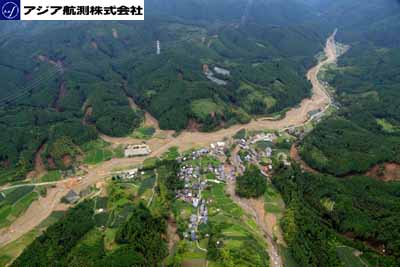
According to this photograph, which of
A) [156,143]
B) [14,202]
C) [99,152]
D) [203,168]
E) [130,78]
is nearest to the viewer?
[14,202]

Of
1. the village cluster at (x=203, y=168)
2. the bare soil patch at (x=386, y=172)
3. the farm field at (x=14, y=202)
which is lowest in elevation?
the farm field at (x=14, y=202)

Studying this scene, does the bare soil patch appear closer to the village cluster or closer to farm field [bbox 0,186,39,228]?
the village cluster

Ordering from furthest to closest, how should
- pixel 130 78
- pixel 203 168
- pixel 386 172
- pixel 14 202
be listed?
pixel 130 78, pixel 203 168, pixel 386 172, pixel 14 202

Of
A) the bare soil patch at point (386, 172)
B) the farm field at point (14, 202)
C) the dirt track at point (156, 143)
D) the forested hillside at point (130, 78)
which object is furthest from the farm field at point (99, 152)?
the bare soil patch at point (386, 172)

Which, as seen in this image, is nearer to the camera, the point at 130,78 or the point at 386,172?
the point at 386,172

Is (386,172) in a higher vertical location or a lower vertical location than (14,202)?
higher

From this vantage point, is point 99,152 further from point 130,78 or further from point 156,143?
point 130,78

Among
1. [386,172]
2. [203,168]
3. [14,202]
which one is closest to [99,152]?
[14,202]

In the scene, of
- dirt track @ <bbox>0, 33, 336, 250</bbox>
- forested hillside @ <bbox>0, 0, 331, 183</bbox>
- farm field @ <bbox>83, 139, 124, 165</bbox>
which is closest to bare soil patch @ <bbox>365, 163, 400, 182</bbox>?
dirt track @ <bbox>0, 33, 336, 250</bbox>

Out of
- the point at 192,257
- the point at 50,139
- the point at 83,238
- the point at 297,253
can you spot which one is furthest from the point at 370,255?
the point at 50,139

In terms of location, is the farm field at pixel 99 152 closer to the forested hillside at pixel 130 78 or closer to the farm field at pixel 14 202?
the forested hillside at pixel 130 78
